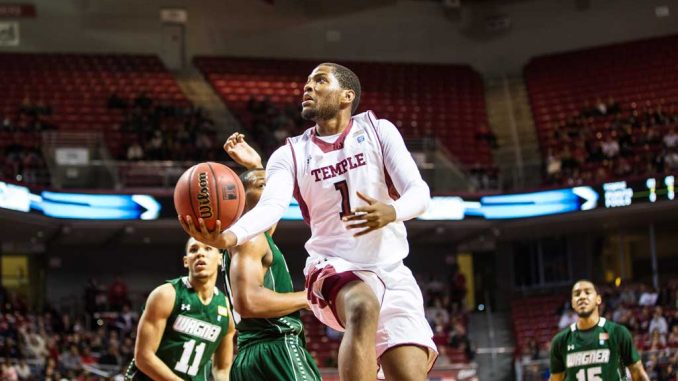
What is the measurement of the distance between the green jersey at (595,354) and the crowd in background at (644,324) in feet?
25.6

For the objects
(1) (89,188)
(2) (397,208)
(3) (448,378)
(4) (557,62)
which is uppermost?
(4) (557,62)

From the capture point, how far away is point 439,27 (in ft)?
109

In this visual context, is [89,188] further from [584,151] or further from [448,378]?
[584,151]

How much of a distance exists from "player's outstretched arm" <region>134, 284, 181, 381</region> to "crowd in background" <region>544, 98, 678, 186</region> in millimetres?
18298

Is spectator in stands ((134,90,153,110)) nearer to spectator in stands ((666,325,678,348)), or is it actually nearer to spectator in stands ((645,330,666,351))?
spectator in stands ((645,330,666,351))

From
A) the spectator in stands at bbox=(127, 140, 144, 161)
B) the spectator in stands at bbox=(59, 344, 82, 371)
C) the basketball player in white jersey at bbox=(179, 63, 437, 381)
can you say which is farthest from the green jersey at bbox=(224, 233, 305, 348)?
the spectator in stands at bbox=(127, 140, 144, 161)

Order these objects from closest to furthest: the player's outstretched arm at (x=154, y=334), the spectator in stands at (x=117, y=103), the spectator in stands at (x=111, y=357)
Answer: the player's outstretched arm at (x=154, y=334) → the spectator in stands at (x=111, y=357) → the spectator in stands at (x=117, y=103)

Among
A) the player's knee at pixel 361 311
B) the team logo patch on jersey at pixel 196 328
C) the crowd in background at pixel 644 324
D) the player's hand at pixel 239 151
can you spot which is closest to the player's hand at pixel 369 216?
the player's knee at pixel 361 311

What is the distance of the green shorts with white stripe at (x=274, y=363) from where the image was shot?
649 centimetres

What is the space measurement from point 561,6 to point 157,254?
14.4 metres

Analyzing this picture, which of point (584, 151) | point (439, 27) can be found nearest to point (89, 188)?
point (584, 151)

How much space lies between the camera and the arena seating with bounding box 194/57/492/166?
1156 inches

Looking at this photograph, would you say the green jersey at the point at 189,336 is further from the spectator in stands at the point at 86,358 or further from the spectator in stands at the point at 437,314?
the spectator in stands at the point at 437,314

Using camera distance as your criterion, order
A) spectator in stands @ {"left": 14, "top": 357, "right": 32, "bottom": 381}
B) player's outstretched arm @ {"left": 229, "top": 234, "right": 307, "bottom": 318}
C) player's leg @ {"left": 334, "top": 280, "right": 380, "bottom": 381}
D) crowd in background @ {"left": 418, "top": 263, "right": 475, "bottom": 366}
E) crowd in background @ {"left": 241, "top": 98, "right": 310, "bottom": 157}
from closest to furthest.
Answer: player's leg @ {"left": 334, "top": 280, "right": 380, "bottom": 381}
player's outstretched arm @ {"left": 229, "top": 234, "right": 307, "bottom": 318}
spectator in stands @ {"left": 14, "top": 357, "right": 32, "bottom": 381}
crowd in background @ {"left": 418, "top": 263, "right": 475, "bottom": 366}
crowd in background @ {"left": 241, "top": 98, "right": 310, "bottom": 157}
